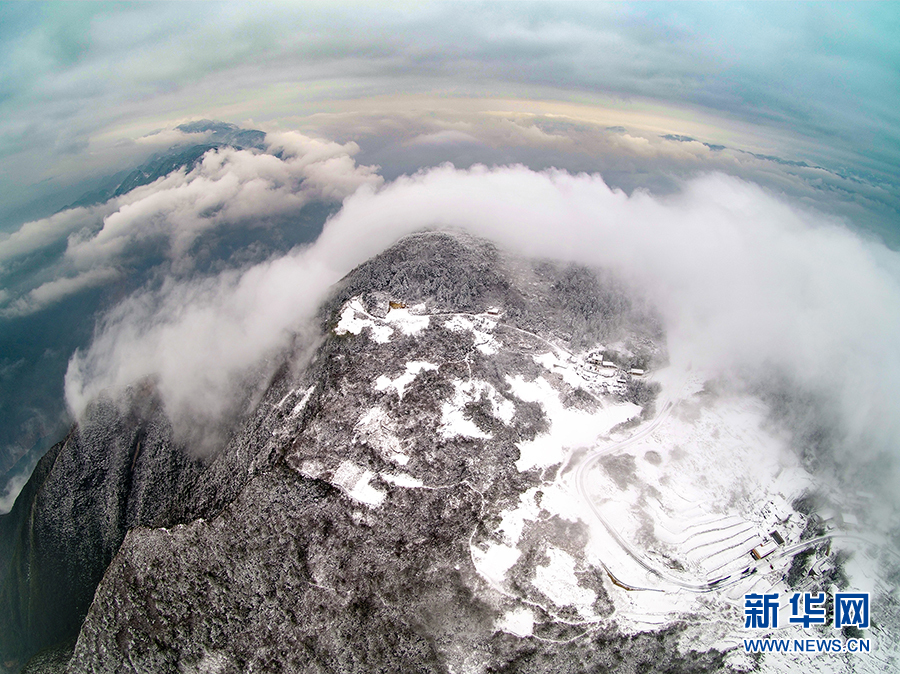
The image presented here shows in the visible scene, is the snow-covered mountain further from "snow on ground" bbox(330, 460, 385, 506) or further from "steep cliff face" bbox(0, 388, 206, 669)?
"steep cliff face" bbox(0, 388, 206, 669)

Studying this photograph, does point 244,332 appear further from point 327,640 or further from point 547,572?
point 547,572

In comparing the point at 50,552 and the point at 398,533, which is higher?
the point at 398,533

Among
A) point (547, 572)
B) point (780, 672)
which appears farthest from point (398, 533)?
point (780, 672)

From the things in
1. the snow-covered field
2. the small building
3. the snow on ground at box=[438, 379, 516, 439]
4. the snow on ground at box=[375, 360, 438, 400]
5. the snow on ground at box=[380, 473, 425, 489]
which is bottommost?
the small building

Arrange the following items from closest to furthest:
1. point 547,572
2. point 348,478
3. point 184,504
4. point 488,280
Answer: point 547,572 → point 348,478 → point 184,504 → point 488,280

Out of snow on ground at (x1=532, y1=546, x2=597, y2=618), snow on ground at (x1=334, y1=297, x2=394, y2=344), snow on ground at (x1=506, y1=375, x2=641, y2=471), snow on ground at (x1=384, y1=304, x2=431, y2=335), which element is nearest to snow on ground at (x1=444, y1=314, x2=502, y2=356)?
snow on ground at (x1=384, y1=304, x2=431, y2=335)

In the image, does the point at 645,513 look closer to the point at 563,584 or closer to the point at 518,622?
the point at 563,584
